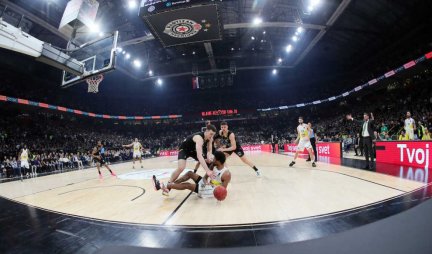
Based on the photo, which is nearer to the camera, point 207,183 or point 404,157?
point 207,183

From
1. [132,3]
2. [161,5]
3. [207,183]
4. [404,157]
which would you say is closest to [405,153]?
[404,157]

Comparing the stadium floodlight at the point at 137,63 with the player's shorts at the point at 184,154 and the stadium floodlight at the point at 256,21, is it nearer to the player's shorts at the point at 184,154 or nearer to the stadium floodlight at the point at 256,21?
the stadium floodlight at the point at 256,21

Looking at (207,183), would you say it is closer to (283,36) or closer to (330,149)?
(330,149)

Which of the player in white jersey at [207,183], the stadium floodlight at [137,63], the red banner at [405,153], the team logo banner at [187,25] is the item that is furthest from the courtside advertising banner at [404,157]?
the stadium floodlight at [137,63]

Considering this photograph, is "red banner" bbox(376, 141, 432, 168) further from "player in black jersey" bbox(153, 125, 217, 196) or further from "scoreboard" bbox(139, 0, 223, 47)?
"scoreboard" bbox(139, 0, 223, 47)

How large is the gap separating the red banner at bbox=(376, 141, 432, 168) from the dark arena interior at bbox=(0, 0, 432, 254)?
1.7 inches

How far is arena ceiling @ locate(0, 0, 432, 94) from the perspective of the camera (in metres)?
16.8

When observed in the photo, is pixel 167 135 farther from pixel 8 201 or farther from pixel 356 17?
pixel 8 201

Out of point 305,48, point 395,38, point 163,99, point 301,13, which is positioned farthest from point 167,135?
point 395,38

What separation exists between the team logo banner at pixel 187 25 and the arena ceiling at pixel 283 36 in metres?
4.27

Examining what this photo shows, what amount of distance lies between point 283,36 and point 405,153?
63.8ft

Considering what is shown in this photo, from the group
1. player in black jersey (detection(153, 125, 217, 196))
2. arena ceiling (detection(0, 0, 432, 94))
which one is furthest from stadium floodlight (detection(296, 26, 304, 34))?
player in black jersey (detection(153, 125, 217, 196))

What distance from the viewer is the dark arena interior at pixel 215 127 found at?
120 inches

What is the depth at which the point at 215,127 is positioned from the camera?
5156 mm
